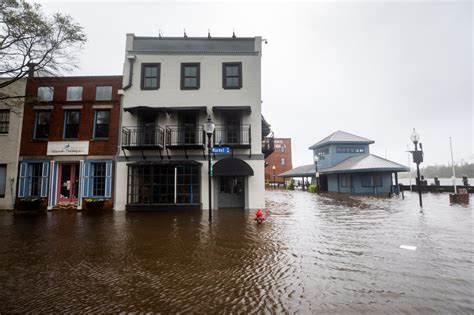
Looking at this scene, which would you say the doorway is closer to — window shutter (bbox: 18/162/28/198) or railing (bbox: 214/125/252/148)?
railing (bbox: 214/125/252/148)

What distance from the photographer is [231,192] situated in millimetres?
13648

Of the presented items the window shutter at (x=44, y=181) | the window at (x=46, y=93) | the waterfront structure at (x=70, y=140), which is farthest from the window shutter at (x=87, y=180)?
the window at (x=46, y=93)

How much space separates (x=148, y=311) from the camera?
2.87 meters

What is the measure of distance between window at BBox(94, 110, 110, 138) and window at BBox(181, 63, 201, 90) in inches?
206

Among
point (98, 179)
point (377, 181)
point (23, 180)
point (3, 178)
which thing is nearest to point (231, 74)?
point (98, 179)

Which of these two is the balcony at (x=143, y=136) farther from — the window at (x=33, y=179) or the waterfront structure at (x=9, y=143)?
the waterfront structure at (x=9, y=143)

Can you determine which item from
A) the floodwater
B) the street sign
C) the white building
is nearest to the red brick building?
the white building

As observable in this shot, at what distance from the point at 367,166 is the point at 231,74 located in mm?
18786

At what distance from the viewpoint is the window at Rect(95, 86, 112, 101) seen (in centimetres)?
1423

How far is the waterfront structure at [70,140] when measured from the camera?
530 inches

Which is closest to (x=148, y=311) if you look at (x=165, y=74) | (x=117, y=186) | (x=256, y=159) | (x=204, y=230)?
(x=204, y=230)

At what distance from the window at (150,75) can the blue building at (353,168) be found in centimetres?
2151

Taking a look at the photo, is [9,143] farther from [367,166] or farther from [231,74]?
[367,166]

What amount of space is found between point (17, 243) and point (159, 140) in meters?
8.12
